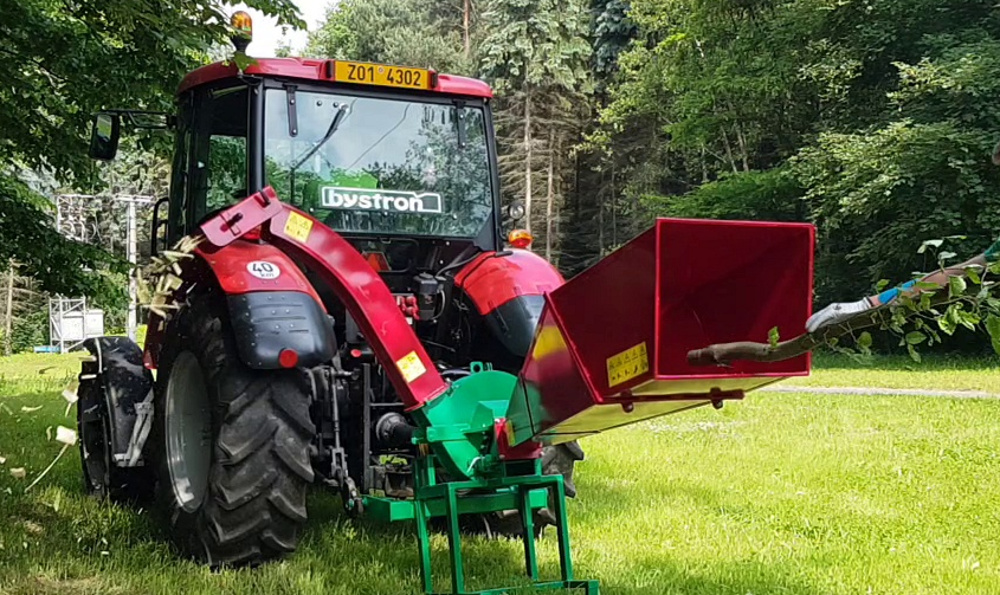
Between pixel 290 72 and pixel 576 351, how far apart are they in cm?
240

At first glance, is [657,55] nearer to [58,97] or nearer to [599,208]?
[599,208]

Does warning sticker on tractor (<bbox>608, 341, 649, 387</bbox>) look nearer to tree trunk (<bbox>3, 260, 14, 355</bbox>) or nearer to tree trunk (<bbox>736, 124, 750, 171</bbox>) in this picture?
tree trunk (<bbox>736, 124, 750, 171</bbox>)

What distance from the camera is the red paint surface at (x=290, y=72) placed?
4.72 metres

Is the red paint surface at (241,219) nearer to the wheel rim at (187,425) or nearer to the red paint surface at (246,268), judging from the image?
the red paint surface at (246,268)

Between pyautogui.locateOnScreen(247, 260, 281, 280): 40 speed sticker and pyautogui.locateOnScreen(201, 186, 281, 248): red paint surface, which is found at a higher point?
pyautogui.locateOnScreen(201, 186, 281, 248): red paint surface

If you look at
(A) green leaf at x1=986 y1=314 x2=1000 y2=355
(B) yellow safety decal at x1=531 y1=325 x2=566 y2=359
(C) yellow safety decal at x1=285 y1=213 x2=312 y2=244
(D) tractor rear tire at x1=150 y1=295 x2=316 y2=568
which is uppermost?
(C) yellow safety decal at x1=285 y1=213 x2=312 y2=244

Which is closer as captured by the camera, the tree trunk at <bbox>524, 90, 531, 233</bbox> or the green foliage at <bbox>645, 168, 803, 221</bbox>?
the green foliage at <bbox>645, 168, 803, 221</bbox>

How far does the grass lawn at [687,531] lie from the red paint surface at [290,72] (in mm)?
1684

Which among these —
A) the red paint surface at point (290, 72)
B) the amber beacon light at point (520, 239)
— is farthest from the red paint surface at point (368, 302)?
the amber beacon light at point (520, 239)

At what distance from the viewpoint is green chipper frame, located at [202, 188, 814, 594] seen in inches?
113

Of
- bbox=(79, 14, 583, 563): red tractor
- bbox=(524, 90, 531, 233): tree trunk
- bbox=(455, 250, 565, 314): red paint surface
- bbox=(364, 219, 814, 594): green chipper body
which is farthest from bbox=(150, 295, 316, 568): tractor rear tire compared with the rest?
bbox=(524, 90, 531, 233): tree trunk

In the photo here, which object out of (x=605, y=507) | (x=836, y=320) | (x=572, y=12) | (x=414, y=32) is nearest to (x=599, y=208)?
(x=572, y=12)

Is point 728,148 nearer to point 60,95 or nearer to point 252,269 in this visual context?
point 60,95

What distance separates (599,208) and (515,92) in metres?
5.40
